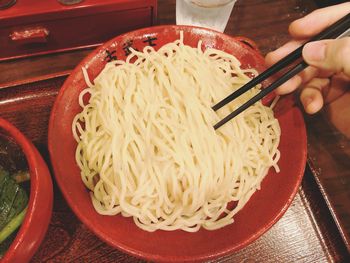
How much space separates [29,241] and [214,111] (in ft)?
2.65

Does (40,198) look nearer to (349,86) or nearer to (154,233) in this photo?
(154,233)

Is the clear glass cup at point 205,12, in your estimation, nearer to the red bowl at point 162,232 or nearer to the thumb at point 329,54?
the red bowl at point 162,232

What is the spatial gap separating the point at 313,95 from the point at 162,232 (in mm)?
833

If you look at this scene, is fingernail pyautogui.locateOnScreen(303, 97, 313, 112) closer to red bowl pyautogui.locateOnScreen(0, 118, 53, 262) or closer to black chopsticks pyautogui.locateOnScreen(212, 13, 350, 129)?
black chopsticks pyautogui.locateOnScreen(212, 13, 350, 129)

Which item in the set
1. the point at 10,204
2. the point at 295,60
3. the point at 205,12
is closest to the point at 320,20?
the point at 295,60

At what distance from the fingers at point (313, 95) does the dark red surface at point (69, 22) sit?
85 cm

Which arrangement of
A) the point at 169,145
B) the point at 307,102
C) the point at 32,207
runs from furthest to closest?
the point at 307,102, the point at 169,145, the point at 32,207

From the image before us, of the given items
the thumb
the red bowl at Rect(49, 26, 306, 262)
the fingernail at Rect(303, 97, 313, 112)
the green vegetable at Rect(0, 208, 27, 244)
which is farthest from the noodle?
the thumb

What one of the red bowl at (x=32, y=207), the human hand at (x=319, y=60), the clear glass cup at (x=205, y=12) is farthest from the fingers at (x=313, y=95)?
the red bowl at (x=32, y=207)

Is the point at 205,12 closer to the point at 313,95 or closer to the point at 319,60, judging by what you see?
the point at 313,95

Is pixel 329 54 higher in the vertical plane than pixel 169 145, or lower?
higher

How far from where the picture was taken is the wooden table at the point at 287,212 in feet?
4.15

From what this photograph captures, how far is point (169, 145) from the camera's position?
1.23 meters

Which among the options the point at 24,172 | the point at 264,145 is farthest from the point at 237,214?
the point at 24,172
